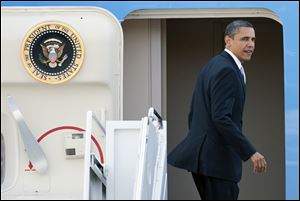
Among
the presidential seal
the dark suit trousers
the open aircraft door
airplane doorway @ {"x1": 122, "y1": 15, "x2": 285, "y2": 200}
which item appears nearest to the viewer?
the open aircraft door

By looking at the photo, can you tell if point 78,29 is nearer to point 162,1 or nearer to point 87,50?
point 87,50

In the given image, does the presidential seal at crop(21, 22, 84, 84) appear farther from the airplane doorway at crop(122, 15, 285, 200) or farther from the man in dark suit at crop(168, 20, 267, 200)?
the airplane doorway at crop(122, 15, 285, 200)

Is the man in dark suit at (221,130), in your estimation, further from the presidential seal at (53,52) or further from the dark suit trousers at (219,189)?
the presidential seal at (53,52)

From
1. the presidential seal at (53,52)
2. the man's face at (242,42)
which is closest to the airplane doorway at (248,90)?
the presidential seal at (53,52)

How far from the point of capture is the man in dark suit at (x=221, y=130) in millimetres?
3236

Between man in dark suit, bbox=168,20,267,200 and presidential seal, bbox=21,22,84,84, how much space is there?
932 millimetres

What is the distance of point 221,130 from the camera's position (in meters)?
3.24

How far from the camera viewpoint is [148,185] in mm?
3047

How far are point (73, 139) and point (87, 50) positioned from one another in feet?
1.61

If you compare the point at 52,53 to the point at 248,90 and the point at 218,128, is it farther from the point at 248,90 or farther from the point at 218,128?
the point at 248,90

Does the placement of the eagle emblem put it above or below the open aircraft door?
above

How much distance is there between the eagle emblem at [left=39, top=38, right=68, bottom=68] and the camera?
4.14 meters

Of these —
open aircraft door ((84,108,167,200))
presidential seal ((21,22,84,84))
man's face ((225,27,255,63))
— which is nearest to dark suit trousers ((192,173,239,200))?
open aircraft door ((84,108,167,200))

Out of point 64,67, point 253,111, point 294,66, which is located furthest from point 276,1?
point 253,111
